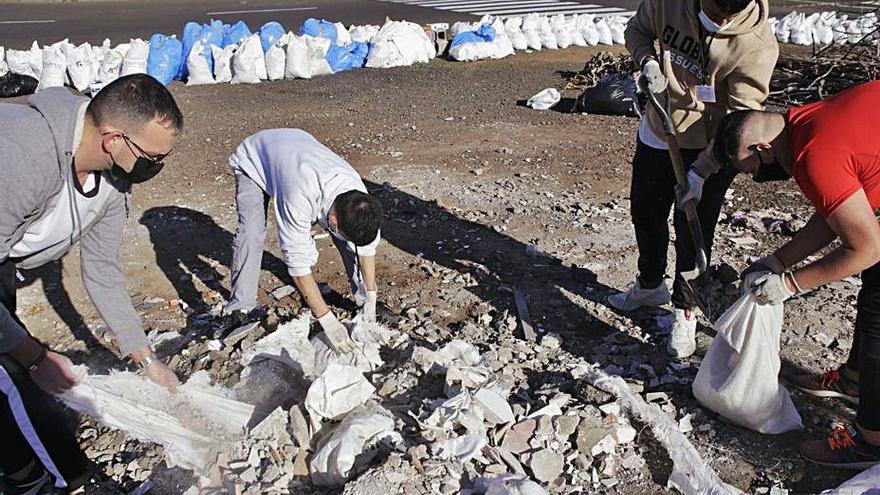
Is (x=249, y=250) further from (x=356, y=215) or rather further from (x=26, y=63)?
(x=26, y=63)

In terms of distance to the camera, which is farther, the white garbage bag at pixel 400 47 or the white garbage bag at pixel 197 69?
the white garbage bag at pixel 400 47

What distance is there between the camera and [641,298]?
3910 mm

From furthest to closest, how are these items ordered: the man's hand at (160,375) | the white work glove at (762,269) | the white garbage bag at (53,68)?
the white garbage bag at (53,68) → the man's hand at (160,375) → the white work glove at (762,269)

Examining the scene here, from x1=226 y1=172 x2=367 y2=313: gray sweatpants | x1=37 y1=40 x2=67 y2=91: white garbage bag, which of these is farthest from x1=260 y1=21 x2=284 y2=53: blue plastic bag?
x1=226 y1=172 x2=367 y2=313: gray sweatpants

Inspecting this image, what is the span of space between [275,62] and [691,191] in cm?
708

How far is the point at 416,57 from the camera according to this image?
1002 centimetres

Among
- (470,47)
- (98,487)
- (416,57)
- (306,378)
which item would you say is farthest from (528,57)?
(98,487)

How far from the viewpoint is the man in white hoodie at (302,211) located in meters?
3.05

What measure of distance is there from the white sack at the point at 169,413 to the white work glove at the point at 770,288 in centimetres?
206

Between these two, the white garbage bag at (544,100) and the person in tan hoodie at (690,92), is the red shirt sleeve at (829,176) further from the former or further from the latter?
the white garbage bag at (544,100)

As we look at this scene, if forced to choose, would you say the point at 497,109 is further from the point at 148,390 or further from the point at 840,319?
the point at 148,390

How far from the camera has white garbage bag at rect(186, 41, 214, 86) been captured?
8.77 metres

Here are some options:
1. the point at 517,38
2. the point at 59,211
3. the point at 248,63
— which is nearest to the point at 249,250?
the point at 59,211

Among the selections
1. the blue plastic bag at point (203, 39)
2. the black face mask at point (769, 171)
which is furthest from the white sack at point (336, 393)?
the blue plastic bag at point (203, 39)
